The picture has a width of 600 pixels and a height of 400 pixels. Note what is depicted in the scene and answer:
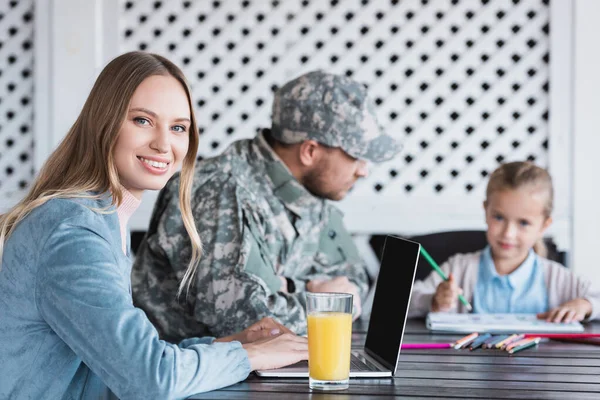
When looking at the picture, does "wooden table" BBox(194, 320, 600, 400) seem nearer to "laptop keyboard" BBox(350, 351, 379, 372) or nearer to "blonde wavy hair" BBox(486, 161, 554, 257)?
"laptop keyboard" BBox(350, 351, 379, 372)

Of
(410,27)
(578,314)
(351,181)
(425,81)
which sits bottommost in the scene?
(578,314)

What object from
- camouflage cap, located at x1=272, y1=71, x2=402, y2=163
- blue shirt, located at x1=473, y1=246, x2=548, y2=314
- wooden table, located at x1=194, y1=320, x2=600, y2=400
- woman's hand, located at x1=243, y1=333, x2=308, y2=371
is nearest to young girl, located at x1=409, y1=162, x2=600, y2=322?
blue shirt, located at x1=473, y1=246, x2=548, y2=314

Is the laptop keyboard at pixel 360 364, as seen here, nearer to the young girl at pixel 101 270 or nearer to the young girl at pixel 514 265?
the young girl at pixel 101 270

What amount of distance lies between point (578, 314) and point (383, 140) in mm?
703

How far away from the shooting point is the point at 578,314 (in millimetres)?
2166

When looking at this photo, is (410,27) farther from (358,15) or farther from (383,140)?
(383,140)

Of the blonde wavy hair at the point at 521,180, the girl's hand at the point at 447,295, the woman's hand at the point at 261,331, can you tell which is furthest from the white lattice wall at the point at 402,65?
the woman's hand at the point at 261,331

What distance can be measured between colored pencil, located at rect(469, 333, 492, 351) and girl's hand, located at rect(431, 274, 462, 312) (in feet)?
1.12

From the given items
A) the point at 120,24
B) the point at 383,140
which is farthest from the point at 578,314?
the point at 120,24

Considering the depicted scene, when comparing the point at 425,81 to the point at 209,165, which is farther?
the point at 425,81

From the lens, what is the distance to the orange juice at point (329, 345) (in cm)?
140

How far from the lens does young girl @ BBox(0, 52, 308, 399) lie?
1323 millimetres

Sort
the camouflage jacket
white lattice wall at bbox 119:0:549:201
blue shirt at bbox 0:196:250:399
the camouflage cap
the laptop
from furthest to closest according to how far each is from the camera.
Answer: white lattice wall at bbox 119:0:549:201 < the camouflage cap < the camouflage jacket < the laptop < blue shirt at bbox 0:196:250:399

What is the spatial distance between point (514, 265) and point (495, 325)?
2.02ft
